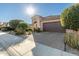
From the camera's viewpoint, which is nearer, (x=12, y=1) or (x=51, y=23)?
(x=12, y=1)

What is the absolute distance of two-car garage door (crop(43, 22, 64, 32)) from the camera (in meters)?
4.93

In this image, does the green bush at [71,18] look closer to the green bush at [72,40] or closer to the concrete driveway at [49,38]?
the green bush at [72,40]

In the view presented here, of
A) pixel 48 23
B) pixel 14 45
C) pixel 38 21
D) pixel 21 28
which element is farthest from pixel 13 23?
pixel 48 23

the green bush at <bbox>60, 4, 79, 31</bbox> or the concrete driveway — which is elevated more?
the green bush at <bbox>60, 4, 79, 31</bbox>

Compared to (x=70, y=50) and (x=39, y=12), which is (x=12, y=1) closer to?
(x=39, y=12)

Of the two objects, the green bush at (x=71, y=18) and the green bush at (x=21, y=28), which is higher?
the green bush at (x=71, y=18)

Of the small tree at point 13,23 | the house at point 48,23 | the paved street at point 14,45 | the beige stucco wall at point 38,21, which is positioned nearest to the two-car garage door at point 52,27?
the house at point 48,23

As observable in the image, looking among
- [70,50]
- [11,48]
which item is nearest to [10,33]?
[11,48]

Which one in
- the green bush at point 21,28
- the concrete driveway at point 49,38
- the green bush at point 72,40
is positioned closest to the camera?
the green bush at point 72,40

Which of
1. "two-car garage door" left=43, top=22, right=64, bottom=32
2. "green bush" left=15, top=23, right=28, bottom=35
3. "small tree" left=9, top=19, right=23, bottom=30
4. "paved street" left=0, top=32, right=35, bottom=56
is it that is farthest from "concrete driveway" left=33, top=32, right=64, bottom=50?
"small tree" left=9, top=19, right=23, bottom=30

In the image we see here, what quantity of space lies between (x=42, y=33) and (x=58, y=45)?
760 mm

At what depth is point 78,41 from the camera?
4250mm

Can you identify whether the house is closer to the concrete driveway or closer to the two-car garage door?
the two-car garage door

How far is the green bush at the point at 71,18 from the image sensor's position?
4289mm
